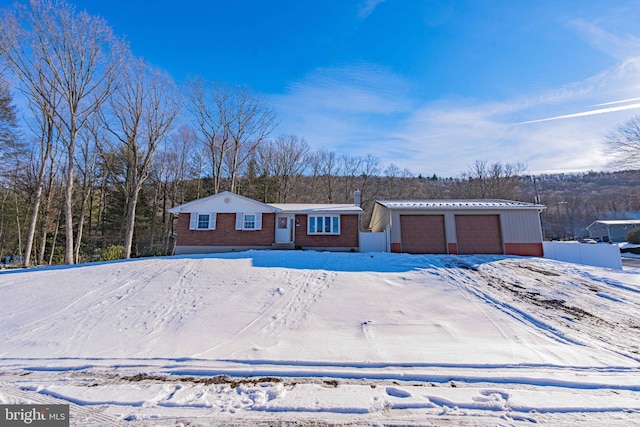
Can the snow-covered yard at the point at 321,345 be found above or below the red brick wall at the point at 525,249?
below

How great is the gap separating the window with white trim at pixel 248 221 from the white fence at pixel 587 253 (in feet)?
56.8

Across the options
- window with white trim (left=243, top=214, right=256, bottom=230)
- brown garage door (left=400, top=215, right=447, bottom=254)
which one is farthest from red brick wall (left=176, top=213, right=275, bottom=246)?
brown garage door (left=400, top=215, right=447, bottom=254)

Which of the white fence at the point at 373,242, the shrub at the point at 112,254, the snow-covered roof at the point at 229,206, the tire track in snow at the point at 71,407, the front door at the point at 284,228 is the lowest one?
the tire track in snow at the point at 71,407

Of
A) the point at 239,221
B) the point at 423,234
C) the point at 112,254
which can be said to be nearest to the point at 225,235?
the point at 239,221

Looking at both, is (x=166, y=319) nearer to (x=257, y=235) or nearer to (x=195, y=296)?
(x=195, y=296)

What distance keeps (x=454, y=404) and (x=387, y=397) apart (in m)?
0.81

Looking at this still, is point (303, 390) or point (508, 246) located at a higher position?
point (508, 246)

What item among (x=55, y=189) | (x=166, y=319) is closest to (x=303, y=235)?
(x=166, y=319)

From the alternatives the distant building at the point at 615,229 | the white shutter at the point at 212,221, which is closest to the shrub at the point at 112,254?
the white shutter at the point at 212,221

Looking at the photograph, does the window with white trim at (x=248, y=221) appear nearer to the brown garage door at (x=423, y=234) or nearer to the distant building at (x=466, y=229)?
the distant building at (x=466, y=229)

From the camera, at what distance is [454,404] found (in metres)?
3.40

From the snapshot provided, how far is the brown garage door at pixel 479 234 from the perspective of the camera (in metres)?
16.0

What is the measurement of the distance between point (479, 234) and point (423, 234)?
331cm

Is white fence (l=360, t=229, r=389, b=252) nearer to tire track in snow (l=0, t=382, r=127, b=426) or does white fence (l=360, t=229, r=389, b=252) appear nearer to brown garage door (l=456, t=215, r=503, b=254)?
brown garage door (l=456, t=215, r=503, b=254)
